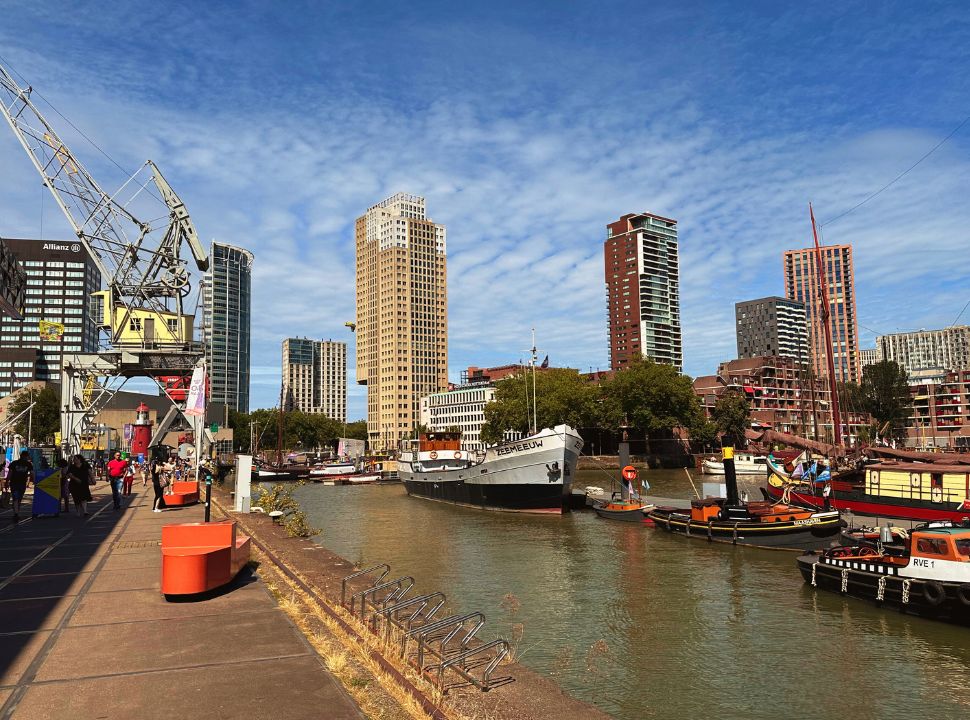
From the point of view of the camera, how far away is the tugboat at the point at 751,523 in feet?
102

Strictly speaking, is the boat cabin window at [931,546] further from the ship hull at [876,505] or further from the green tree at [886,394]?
the green tree at [886,394]

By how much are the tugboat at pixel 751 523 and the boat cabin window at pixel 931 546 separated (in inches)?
422

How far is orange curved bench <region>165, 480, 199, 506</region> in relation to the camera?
34750 mm

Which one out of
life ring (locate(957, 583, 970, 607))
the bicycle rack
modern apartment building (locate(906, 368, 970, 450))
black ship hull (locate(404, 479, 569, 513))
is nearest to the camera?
the bicycle rack

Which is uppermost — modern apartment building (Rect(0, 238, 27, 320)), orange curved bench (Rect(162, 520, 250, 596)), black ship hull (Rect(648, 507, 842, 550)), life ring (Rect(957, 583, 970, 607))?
modern apartment building (Rect(0, 238, 27, 320))

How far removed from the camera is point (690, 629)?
19.2 meters

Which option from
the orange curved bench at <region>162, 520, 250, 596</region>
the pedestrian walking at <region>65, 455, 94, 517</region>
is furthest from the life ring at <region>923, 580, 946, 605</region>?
the pedestrian walking at <region>65, 455, 94, 517</region>

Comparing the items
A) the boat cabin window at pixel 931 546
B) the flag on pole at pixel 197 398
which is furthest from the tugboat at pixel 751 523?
the flag on pole at pixel 197 398

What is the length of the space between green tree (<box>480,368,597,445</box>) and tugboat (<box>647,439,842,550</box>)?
7257 centimetres

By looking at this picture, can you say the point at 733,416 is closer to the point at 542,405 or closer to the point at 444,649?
the point at 542,405

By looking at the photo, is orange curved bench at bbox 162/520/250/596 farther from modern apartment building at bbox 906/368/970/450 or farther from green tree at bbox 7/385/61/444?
modern apartment building at bbox 906/368/970/450

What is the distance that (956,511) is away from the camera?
116 feet

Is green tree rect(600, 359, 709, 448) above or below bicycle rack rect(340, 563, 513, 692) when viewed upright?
above

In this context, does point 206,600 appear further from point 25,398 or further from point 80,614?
point 25,398
